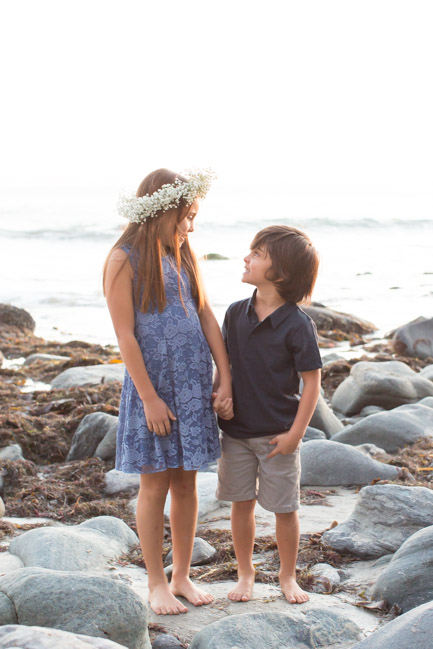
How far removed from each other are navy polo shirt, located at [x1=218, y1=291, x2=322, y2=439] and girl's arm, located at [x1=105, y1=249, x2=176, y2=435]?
1.21 ft

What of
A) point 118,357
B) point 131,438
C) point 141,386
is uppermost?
point 141,386

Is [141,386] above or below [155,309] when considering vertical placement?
below

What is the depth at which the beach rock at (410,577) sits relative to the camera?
3.45m

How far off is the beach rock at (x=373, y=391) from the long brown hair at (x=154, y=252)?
4361 mm

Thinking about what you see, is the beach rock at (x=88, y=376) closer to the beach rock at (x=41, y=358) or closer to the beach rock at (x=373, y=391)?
the beach rock at (x=41, y=358)

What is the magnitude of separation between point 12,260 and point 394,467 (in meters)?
21.2

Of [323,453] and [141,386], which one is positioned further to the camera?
[323,453]

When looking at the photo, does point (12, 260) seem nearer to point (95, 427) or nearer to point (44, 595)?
point (95, 427)

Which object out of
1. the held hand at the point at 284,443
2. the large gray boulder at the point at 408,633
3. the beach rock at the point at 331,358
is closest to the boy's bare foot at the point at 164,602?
the held hand at the point at 284,443

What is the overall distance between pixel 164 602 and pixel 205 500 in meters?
1.49

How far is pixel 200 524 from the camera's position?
4848 millimetres

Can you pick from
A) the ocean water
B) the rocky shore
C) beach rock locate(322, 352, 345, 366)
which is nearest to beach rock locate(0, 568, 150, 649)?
the rocky shore

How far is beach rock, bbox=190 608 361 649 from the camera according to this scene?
296cm

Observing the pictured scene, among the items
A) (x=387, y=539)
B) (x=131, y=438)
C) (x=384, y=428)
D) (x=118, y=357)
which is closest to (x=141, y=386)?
(x=131, y=438)
